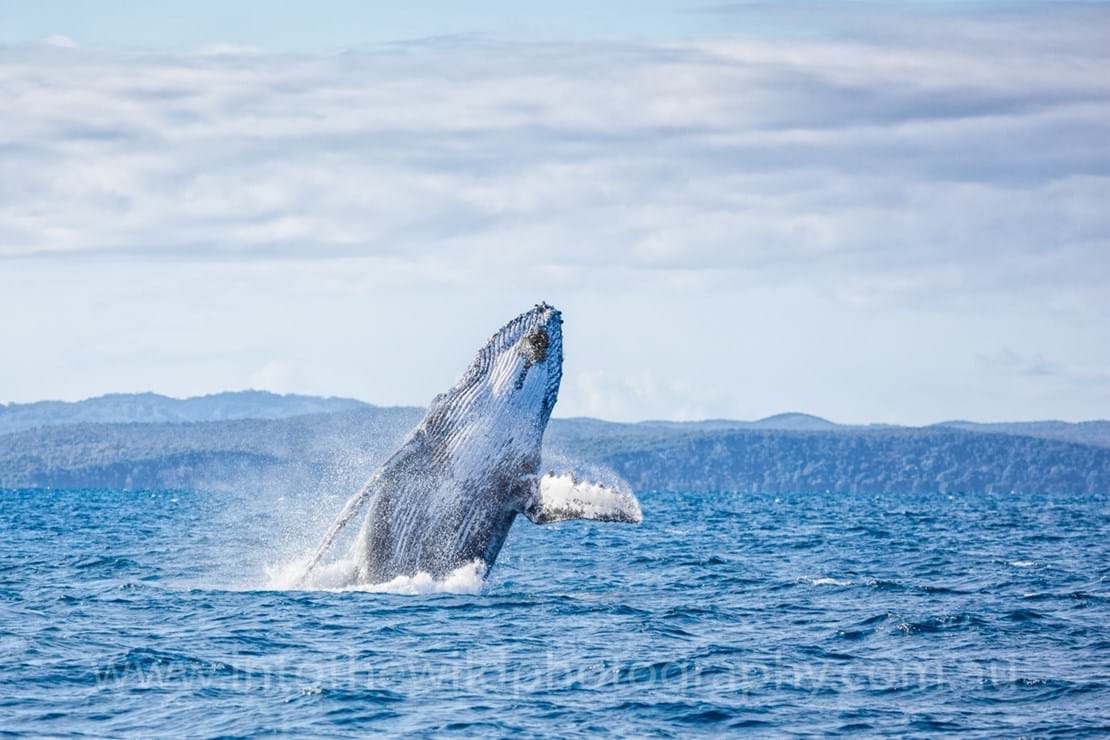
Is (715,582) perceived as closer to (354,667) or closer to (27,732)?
(354,667)

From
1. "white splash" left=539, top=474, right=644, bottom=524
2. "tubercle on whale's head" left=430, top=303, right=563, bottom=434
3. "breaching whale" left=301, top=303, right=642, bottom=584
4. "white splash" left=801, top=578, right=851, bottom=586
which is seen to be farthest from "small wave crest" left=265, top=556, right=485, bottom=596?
"white splash" left=801, top=578, right=851, bottom=586

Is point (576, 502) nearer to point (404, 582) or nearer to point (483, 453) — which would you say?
point (483, 453)

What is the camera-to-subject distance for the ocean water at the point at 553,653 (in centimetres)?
1362

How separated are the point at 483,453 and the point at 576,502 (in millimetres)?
1123

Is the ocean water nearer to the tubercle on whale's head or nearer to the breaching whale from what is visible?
the breaching whale

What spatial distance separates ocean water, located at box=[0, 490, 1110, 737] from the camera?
44.7 ft

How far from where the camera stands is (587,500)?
50.9 ft

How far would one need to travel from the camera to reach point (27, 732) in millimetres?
12773

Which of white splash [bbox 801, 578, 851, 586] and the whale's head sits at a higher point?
the whale's head

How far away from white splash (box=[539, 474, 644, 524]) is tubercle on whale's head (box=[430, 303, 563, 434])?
70cm

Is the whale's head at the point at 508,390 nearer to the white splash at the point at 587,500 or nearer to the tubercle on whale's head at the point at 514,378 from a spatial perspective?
the tubercle on whale's head at the point at 514,378

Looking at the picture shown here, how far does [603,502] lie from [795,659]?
294cm

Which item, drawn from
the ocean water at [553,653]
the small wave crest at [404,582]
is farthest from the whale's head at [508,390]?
the ocean water at [553,653]

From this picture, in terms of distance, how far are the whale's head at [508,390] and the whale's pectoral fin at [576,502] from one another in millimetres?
512
